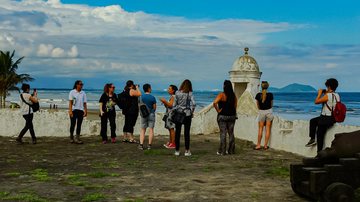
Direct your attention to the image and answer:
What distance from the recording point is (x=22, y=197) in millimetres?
6270

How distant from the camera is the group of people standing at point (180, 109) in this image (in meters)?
9.87

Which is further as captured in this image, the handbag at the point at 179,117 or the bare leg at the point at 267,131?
the bare leg at the point at 267,131

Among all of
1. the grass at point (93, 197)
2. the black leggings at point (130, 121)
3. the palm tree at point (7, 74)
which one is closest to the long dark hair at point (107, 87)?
the black leggings at point (130, 121)

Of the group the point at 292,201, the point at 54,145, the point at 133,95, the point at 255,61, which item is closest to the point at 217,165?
the point at 292,201

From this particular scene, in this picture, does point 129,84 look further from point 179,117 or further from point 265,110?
point 265,110

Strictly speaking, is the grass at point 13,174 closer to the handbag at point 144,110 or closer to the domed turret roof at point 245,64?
the handbag at point 144,110

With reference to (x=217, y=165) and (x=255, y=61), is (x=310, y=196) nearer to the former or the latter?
(x=217, y=165)

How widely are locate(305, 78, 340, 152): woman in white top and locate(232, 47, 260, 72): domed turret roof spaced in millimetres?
7168

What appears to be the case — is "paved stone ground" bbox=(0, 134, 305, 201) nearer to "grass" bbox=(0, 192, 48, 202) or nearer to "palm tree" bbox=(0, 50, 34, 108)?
"grass" bbox=(0, 192, 48, 202)

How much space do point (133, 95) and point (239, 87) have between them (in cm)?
648

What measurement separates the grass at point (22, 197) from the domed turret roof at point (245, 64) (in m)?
11.7

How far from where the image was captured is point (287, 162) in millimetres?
9914

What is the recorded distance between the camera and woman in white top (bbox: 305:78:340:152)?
9.39m

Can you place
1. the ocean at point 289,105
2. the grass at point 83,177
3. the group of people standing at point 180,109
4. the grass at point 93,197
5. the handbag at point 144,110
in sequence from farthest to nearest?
the ocean at point 289,105 < the handbag at point 144,110 < the group of people standing at point 180,109 < the grass at point 83,177 < the grass at point 93,197
